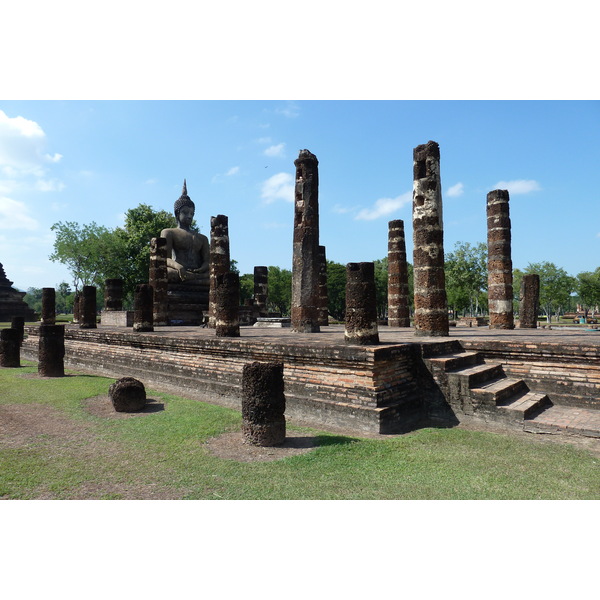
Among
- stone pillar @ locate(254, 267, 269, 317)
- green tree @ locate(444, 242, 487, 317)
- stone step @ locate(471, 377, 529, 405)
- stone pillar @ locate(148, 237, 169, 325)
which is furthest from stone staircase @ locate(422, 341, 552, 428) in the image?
green tree @ locate(444, 242, 487, 317)

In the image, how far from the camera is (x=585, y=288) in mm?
40312

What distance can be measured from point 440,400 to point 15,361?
41.3 ft

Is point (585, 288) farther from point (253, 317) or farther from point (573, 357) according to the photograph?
point (573, 357)

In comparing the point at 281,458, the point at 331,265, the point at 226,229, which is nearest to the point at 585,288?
the point at 331,265

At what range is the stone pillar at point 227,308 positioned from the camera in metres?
9.81

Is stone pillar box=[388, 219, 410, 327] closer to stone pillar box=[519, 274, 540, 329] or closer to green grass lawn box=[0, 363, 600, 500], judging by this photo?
stone pillar box=[519, 274, 540, 329]

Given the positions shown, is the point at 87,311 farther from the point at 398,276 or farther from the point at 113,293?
the point at 398,276

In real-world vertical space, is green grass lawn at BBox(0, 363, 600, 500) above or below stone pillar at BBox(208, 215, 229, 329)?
below

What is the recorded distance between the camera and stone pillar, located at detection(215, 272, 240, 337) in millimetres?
9812

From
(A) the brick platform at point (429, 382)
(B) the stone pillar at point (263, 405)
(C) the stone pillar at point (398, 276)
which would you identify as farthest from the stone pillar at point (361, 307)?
(C) the stone pillar at point (398, 276)

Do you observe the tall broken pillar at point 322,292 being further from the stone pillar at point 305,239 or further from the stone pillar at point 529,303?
A: the stone pillar at point 529,303

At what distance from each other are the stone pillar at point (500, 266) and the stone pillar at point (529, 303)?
245 centimetres

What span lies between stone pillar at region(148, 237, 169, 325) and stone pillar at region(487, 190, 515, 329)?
12.5 m

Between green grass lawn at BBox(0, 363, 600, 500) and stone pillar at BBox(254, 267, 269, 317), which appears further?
stone pillar at BBox(254, 267, 269, 317)
